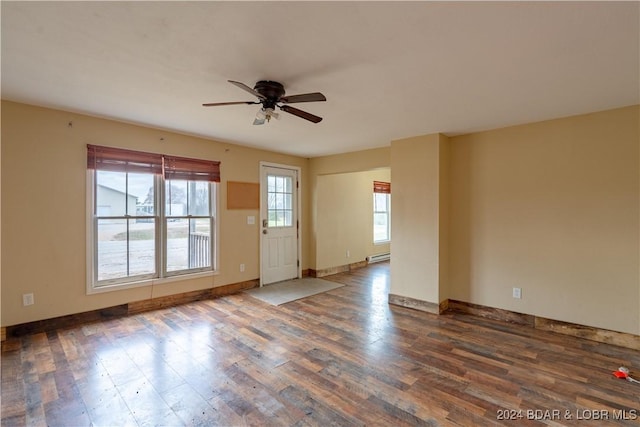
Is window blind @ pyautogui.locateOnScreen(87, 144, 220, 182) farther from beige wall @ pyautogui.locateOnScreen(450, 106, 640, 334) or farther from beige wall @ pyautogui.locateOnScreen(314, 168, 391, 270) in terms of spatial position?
beige wall @ pyautogui.locateOnScreen(450, 106, 640, 334)

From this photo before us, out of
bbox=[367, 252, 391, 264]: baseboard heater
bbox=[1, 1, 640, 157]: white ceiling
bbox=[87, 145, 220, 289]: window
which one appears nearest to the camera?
bbox=[1, 1, 640, 157]: white ceiling

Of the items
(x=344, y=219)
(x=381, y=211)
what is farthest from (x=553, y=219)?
(x=381, y=211)

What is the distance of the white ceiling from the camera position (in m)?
1.56

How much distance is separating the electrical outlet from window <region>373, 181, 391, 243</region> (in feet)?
20.3

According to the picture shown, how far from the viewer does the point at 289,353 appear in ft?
9.00

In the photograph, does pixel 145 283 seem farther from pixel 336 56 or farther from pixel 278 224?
pixel 336 56

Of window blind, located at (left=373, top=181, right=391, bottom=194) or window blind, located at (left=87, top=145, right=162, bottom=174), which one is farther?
window blind, located at (left=373, top=181, right=391, bottom=194)

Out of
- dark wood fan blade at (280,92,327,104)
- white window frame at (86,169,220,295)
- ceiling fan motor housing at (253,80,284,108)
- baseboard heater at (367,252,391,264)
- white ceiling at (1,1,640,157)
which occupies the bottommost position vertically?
baseboard heater at (367,252,391,264)

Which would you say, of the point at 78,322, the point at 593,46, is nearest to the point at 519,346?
the point at 593,46

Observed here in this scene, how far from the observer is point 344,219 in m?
6.43

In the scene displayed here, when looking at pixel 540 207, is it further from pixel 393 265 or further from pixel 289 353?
pixel 289 353

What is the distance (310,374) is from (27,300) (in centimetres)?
308

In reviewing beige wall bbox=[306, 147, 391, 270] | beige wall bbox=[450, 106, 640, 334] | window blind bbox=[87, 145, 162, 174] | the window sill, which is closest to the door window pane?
beige wall bbox=[306, 147, 391, 270]

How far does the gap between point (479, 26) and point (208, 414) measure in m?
2.91
